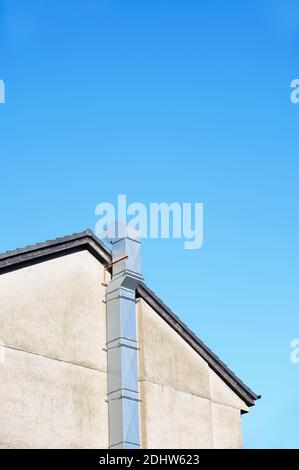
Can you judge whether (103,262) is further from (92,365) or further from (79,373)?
(79,373)

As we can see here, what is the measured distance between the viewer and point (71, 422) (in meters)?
24.6

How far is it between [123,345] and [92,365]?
41.7 inches

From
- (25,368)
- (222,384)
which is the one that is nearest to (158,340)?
(222,384)

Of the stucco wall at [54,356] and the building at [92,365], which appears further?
the building at [92,365]

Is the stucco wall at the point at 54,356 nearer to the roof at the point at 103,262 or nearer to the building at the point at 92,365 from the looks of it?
the building at the point at 92,365

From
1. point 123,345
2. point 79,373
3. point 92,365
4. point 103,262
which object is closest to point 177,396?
point 123,345

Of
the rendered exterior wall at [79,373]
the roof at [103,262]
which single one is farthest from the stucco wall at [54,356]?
the roof at [103,262]

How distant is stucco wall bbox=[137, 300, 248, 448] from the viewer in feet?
87.4

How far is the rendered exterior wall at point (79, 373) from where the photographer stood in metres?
23.7

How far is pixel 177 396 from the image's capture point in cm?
2755

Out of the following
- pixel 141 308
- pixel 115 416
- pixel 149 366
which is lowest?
pixel 115 416

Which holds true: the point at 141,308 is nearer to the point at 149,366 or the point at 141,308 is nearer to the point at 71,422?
the point at 149,366

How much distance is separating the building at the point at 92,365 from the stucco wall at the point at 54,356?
0.03 metres

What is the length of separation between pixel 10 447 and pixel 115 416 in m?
3.60
